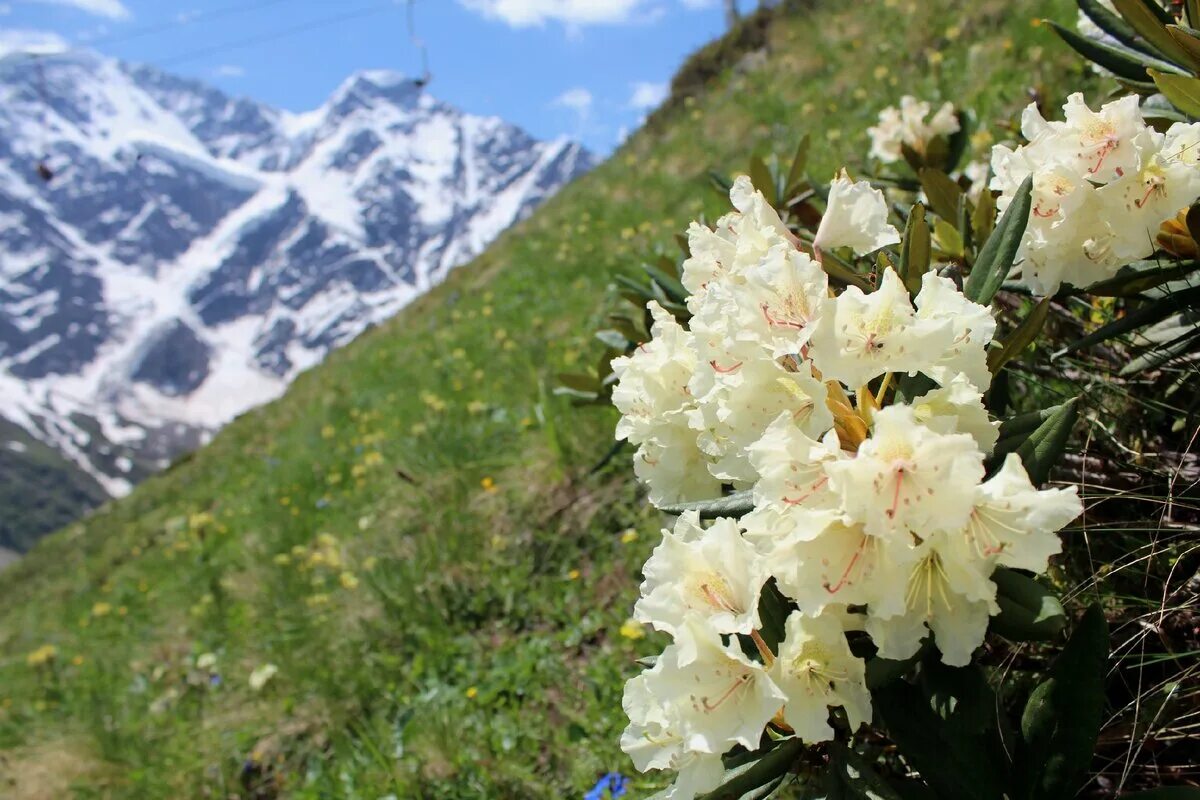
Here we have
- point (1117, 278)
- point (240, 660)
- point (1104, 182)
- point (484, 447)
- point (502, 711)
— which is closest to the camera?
point (1104, 182)

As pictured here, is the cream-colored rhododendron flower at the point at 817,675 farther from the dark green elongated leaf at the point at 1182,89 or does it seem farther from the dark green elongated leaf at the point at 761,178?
the dark green elongated leaf at the point at 761,178

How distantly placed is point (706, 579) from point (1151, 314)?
0.87 metres

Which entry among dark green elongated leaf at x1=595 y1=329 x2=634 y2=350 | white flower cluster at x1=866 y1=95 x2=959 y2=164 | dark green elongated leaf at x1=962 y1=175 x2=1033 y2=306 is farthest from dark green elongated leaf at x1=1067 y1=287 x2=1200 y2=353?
white flower cluster at x1=866 y1=95 x2=959 y2=164

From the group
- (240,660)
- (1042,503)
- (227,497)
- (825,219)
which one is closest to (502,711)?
(240,660)

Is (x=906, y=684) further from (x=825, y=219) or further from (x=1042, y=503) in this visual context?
(x=825, y=219)

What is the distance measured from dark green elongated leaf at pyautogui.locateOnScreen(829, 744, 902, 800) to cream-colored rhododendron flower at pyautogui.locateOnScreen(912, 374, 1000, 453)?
1.37 ft

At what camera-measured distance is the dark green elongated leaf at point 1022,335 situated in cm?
106

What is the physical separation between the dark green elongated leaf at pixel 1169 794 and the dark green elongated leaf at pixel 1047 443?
0.36 m

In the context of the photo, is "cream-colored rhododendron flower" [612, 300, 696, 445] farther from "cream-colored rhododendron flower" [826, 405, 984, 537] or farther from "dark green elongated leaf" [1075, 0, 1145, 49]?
"dark green elongated leaf" [1075, 0, 1145, 49]

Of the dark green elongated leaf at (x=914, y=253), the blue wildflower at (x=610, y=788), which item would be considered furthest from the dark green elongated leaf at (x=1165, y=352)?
the blue wildflower at (x=610, y=788)

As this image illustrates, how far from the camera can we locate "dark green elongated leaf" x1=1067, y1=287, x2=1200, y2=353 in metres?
1.24

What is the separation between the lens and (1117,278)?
1.29 m

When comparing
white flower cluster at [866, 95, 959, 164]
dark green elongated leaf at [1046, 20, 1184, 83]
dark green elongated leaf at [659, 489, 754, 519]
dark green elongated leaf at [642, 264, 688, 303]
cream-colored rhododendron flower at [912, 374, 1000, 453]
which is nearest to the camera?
cream-colored rhododendron flower at [912, 374, 1000, 453]

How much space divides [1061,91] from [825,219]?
3517mm
